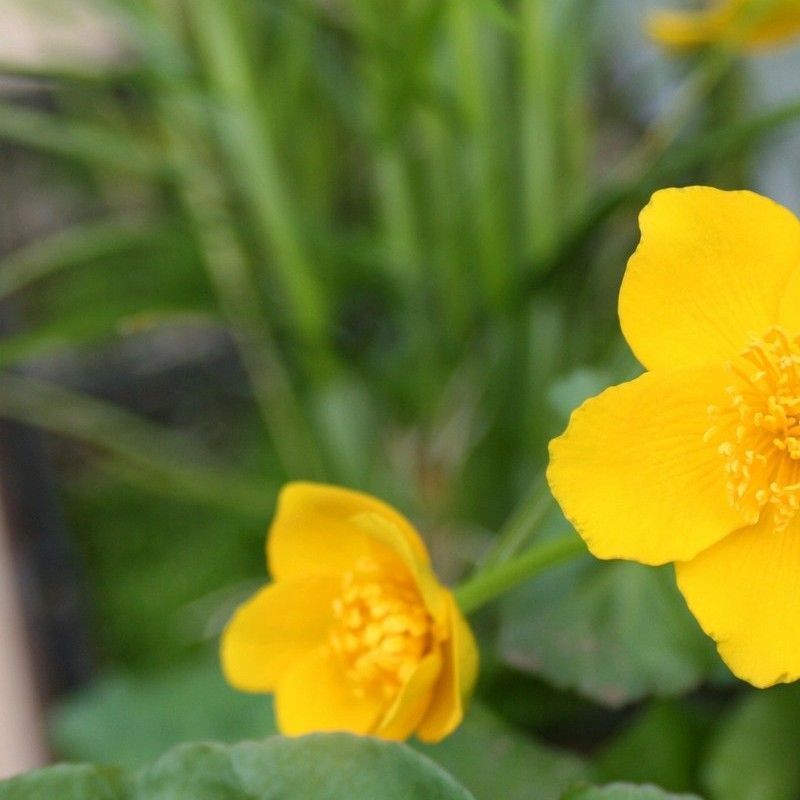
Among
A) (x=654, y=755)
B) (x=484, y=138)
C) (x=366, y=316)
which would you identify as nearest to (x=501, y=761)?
(x=654, y=755)

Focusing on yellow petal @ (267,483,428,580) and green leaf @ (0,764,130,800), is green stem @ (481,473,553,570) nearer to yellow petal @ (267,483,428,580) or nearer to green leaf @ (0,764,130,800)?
yellow petal @ (267,483,428,580)

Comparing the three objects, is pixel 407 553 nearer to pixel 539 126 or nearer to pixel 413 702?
pixel 413 702

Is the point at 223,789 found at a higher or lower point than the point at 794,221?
lower

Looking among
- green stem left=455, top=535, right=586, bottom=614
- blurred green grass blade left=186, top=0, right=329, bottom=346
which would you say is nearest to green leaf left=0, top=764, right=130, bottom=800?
green stem left=455, top=535, right=586, bottom=614

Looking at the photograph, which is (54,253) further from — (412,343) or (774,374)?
(774,374)

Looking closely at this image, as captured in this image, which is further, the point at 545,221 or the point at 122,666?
the point at 122,666

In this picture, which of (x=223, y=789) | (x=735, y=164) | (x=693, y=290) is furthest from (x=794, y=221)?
(x=735, y=164)
